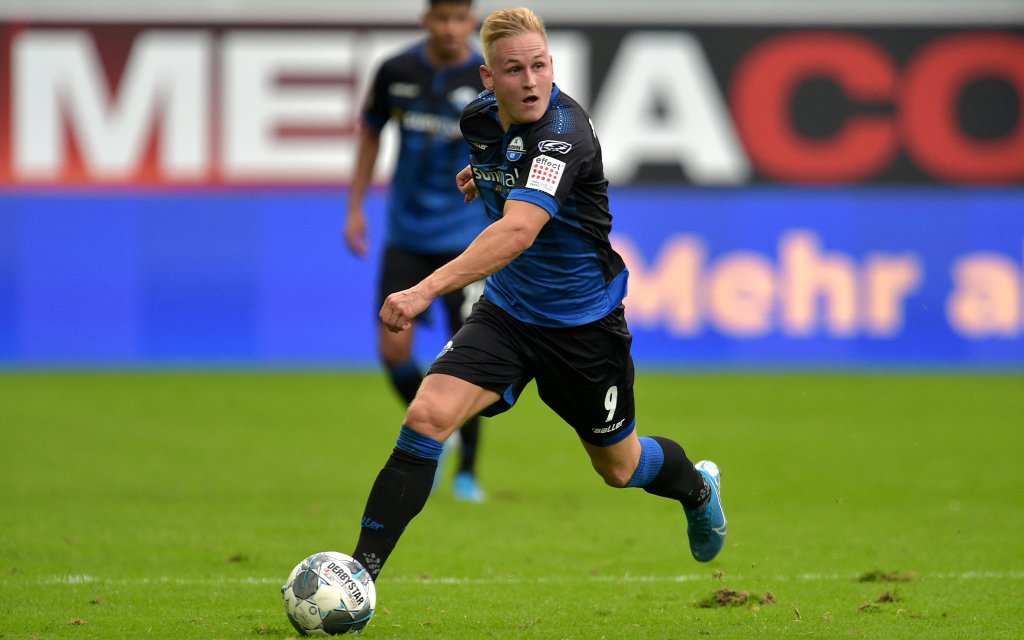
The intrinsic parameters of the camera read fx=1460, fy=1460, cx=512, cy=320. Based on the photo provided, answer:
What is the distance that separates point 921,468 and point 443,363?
5.16 meters

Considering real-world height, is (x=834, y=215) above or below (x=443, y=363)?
below

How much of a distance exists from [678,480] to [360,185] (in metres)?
3.26

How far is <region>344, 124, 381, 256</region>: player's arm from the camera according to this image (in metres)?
8.12

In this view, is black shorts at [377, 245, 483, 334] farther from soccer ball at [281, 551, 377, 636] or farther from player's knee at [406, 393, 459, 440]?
soccer ball at [281, 551, 377, 636]

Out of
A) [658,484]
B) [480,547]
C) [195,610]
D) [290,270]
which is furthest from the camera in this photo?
[290,270]

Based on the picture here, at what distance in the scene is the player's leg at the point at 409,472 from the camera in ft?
15.6

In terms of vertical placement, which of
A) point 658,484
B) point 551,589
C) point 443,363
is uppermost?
point 443,363

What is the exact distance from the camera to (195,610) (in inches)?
206

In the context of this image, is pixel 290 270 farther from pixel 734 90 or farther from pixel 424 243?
pixel 424 243

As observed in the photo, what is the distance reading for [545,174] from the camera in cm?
479

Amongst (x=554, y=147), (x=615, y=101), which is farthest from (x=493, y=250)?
(x=615, y=101)

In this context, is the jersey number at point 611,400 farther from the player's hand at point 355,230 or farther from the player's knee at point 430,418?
the player's hand at point 355,230

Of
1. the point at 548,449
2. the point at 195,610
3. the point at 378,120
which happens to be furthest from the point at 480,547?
the point at 548,449

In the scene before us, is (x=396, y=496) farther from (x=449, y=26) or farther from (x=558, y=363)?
(x=449, y=26)
